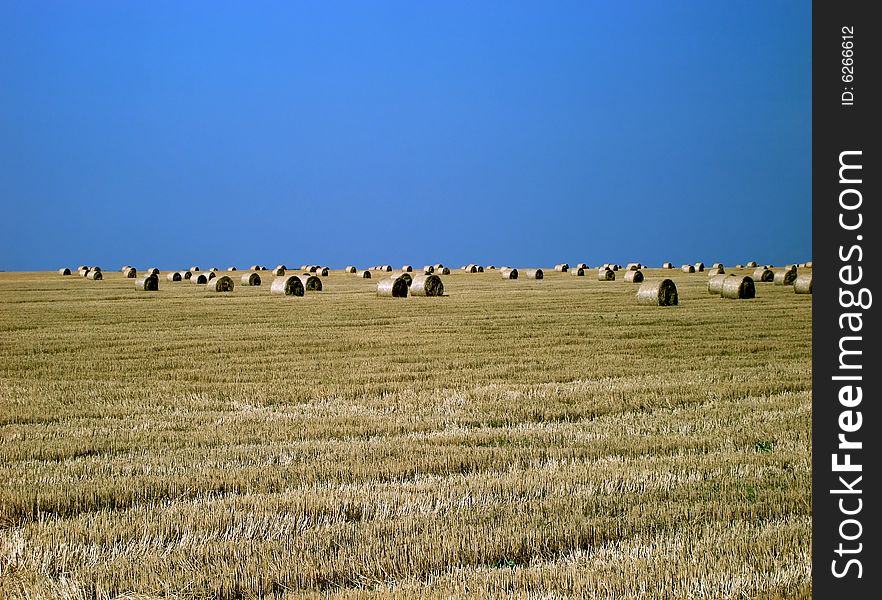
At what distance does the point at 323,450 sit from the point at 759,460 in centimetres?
385

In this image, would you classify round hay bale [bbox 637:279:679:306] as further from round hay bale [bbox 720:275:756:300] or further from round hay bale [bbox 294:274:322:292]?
round hay bale [bbox 294:274:322:292]

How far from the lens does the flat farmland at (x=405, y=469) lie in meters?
4.97

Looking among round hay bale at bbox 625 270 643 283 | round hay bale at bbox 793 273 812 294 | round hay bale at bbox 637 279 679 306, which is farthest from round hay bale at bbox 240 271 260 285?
round hay bale at bbox 793 273 812 294

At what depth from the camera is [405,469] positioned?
24.6ft

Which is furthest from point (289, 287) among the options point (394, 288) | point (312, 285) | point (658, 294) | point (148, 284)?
point (658, 294)

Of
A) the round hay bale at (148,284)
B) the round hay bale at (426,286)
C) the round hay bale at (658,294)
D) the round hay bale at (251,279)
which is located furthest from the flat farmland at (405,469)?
the round hay bale at (251,279)

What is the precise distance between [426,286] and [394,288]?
1203mm

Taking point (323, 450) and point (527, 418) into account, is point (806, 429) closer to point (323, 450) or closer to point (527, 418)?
point (527, 418)

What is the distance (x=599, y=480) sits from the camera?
702 centimetres

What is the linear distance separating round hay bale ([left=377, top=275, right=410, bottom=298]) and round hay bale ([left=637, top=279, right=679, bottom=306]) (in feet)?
29.6

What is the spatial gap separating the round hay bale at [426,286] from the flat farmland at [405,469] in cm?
1602

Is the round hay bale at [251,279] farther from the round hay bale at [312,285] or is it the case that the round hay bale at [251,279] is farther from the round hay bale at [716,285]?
the round hay bale at [716,285]

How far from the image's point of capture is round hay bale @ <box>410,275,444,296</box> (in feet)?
111
